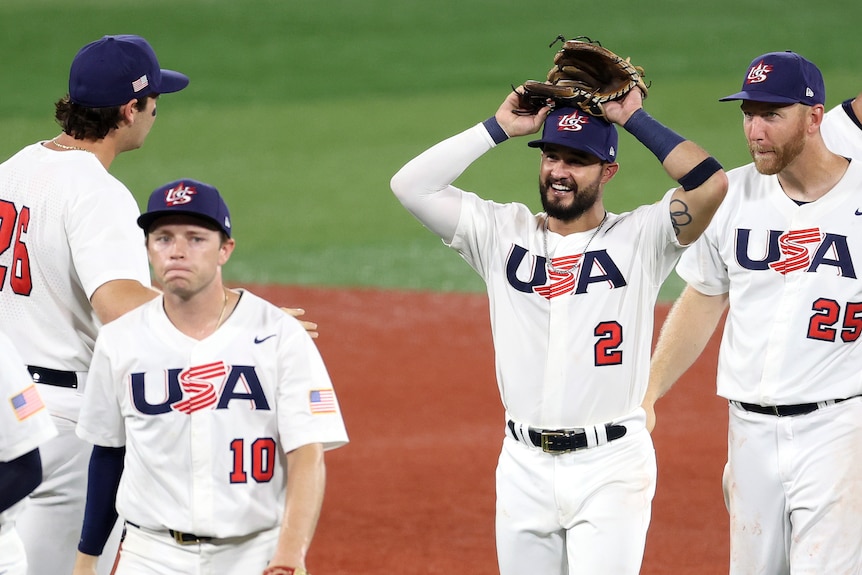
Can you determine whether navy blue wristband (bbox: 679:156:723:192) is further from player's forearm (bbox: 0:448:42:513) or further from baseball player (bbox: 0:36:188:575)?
player's forearm (bbox: 0:448:42:513)

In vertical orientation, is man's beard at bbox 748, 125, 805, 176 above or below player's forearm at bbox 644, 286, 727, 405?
above

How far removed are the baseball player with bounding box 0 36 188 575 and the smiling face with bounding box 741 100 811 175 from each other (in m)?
2.30

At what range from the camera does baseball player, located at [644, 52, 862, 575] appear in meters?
4.80

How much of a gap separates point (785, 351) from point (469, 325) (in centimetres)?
689

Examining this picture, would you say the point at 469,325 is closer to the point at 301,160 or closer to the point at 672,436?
the point at 672,436

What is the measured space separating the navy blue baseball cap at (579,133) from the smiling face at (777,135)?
648mm

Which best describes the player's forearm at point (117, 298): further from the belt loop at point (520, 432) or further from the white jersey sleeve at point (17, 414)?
the belt loop at point (520, 432)

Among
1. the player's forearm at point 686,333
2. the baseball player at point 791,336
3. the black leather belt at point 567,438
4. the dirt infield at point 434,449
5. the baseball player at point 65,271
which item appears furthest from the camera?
the dirt infield at point 434,449

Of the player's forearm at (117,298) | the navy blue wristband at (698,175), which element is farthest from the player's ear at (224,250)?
the navy blue wristband at (698,175)

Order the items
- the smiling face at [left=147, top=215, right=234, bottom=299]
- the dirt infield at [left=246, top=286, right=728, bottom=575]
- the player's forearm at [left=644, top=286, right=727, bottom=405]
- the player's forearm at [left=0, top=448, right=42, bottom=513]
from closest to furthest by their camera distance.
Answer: the player's forearm at [left=0, top=448, right=42, bottom=513]
the smiling face at [left=147, top=215, right=234, bottom=299]
the player's forearm at [left=644, top=286, right=727, bottom=405]
the dirt infield at [left=246, top=286, right=728, bottom=575]

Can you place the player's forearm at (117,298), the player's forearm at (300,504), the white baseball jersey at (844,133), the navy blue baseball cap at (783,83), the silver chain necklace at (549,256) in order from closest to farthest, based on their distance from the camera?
1. the player's forearm at (300,504)
2. the player's forearm at (117,298)
3. the silver chain necklace at (549,256)
4. the navy blue baseball cap at (783,83)
5. the white baseball jersey at (844,133)

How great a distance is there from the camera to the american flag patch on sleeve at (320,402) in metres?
3.85

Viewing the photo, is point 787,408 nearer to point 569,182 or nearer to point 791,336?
point 791,336

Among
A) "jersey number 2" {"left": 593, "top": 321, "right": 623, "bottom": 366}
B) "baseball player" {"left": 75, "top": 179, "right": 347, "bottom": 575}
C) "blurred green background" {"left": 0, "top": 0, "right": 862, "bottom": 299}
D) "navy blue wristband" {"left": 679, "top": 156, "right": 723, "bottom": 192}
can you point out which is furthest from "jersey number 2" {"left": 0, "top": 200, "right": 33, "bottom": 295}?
"blurred green background" {"left": 0, "top": 0, "right": 862, "bottom": 299}
